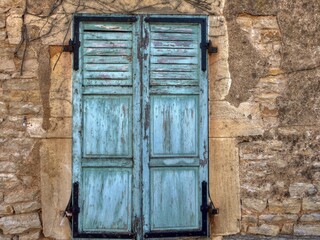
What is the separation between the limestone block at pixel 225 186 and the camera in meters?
4.12

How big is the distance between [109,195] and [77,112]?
2.40ft

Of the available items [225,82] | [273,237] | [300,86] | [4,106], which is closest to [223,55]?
[225,82]

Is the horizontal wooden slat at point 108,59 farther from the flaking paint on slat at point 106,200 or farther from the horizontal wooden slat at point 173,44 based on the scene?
the flaking paint on slat at point 106,200

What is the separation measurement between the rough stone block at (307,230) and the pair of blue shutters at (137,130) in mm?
800

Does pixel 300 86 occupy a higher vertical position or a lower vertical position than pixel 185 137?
higher

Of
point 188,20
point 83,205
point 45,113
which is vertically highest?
point 188,20

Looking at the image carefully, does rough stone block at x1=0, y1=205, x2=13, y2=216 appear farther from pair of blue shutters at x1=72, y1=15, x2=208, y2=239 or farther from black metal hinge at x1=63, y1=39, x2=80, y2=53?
black metal hinge at x1=63, y1=39, x2=80, y2=53

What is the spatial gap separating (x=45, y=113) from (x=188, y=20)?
4.67 feet

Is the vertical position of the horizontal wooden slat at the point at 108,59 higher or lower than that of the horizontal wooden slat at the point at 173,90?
higher

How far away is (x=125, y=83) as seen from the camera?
4.08 m

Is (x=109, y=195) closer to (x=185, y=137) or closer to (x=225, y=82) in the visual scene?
(x=185, y=137)

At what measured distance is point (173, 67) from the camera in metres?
4.13

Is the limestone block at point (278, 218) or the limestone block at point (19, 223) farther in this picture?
the limestone block at point (278, 218)

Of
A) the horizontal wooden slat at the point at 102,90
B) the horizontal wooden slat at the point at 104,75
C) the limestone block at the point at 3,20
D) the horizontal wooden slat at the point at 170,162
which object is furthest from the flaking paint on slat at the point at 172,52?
the limestone block at the point at 3,20
